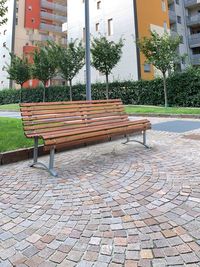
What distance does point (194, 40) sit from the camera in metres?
38.0

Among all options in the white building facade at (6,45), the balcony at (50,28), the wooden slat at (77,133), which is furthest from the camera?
the balcony at (50,28)

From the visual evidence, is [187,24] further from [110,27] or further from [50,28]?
[50,28]

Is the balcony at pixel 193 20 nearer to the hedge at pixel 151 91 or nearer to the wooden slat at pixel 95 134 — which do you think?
the hedge at pixel 151 91

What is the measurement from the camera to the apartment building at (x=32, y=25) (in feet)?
146

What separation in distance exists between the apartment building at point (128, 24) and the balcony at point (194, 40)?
6.30m

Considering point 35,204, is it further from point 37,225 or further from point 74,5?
point 74,5

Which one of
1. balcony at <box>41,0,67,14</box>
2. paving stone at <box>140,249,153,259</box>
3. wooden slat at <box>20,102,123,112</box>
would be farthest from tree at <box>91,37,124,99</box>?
balcony at <box>41,0,67,14</box>

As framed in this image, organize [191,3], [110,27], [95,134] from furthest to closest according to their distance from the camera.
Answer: [191,3]
[110,27]
[95,134]

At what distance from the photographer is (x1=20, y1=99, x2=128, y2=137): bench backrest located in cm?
450

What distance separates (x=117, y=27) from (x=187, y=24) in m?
14.5

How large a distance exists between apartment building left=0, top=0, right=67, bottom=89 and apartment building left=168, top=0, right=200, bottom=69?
1807cm

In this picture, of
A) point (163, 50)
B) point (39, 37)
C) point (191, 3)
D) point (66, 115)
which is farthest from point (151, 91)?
point (39, 37)

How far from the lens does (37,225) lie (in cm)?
266

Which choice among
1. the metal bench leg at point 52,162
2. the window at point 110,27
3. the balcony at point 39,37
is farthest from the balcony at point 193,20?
the metal bench leg at point 52,162
